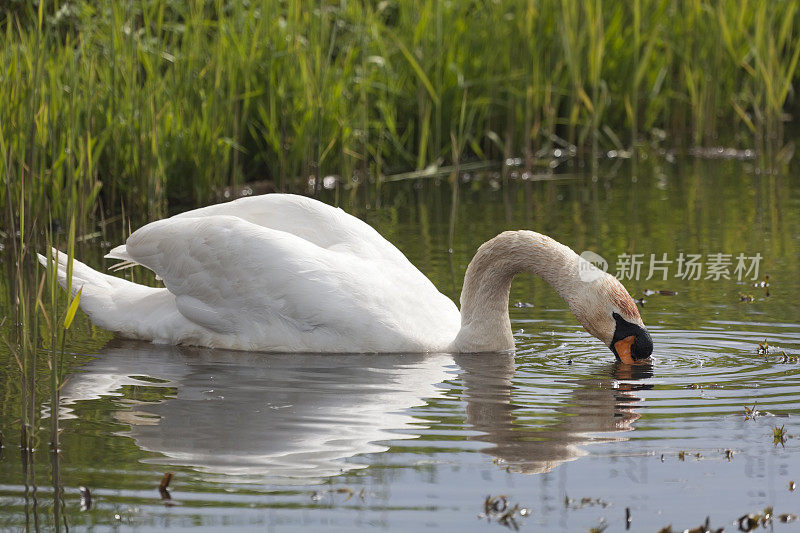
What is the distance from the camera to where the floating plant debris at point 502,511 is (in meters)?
5.02

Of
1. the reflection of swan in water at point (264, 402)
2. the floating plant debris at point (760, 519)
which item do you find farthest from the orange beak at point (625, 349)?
the floating plant debris at point (760, 519)

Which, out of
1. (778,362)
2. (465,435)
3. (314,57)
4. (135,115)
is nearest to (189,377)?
(465,435)

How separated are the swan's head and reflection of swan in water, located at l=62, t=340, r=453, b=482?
79 centimetres

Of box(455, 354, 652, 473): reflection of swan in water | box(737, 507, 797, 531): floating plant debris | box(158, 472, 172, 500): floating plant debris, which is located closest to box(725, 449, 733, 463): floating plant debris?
box(455, 354, 652, 473): reflection of swan in water

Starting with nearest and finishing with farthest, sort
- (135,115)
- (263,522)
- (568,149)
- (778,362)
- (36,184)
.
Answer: (263,522)
(778,362)
(36,184)
(135,115)
(568,149)

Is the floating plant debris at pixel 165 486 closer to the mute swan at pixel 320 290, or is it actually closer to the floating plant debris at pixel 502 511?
the floating plant debris at pixel 502 511

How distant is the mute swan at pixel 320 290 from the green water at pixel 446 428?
0.13 metres

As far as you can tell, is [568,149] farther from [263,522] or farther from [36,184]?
[263,522]

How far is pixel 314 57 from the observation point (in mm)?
12258

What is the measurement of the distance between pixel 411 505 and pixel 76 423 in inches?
72.8

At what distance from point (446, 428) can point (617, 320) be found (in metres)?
1.60

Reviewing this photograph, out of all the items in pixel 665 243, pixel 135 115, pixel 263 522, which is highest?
pixel 135 115

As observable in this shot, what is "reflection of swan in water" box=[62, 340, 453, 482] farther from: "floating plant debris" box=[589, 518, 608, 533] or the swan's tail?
"floating plant debris" box=[589, 518, 608, 533]

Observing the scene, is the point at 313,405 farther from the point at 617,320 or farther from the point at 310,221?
the point at 310,221
